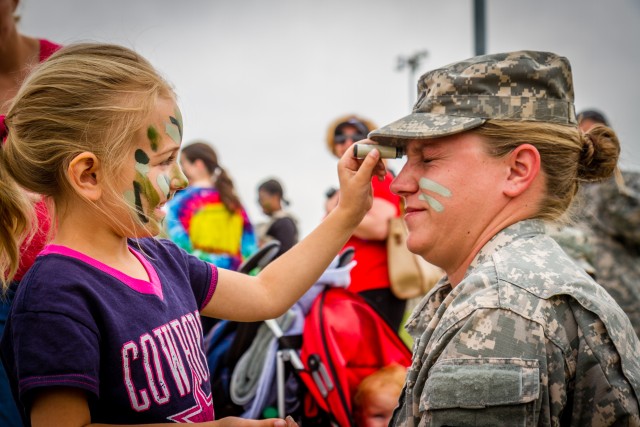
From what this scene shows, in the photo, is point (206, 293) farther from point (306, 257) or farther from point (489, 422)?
point (489, 422)

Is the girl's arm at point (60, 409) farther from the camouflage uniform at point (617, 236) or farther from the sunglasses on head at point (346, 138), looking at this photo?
the camouflage uniform at point (617, 236)

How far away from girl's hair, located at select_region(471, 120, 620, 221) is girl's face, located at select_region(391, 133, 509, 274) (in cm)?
6

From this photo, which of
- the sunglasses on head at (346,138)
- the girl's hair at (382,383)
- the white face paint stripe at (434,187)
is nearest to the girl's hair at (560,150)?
the white face paint stripe at (434,187)

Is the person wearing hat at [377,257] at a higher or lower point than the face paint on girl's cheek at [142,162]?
lower

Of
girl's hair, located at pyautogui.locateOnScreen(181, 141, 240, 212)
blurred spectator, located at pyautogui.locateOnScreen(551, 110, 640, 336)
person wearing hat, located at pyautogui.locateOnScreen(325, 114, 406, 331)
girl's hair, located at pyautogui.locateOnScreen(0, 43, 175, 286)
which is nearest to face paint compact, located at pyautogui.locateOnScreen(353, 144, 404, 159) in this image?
girl's hair, located at pyautogui.locateOnScreen(0, 43, 175, 286)

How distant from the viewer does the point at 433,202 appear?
73.5 inches

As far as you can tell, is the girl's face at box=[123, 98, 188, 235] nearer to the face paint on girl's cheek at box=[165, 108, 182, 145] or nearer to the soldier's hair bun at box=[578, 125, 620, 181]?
the face paint on girl's cheek at box=[165, 108, 182, 145]

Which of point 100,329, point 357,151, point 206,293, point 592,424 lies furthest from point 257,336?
point 592,424

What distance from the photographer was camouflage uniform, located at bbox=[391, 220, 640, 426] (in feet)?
4.86

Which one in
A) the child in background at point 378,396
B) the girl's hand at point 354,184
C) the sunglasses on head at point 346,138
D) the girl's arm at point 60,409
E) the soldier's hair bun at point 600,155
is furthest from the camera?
the sunglasses on head at point 346,138

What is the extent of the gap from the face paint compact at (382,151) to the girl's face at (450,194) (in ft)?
0.33

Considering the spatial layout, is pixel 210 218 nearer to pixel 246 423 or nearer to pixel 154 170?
pixel 154 170

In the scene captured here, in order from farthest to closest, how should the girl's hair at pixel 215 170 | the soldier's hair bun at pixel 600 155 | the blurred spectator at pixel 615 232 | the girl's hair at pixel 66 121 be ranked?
the girl's hair at pixel 215 170 < the blurred spectator at pixel 615 232 < the soldier's hair bun at pixel 600 155 < the girl's hair at pixel 66 121

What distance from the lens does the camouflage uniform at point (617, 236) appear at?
5.07 m
